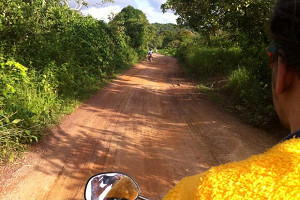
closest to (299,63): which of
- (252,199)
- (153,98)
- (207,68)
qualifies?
(252,199)

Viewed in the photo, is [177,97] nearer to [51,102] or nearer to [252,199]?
[51,102]

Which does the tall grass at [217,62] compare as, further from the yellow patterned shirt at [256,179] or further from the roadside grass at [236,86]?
the yellow patterned shirt at [256,179]

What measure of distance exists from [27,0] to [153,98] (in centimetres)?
598

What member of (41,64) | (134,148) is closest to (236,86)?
(134,148)

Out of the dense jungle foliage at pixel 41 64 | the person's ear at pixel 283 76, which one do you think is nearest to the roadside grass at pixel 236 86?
the dense jungle foliage at pixel 41 64

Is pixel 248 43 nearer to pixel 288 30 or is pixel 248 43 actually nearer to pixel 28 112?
pixel 28 112

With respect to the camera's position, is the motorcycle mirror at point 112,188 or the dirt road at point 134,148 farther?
the dirt road at point 134,148

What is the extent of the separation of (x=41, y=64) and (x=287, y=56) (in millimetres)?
7245

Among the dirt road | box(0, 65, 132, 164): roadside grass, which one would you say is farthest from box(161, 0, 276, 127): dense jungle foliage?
box(0, 65, 132, 164): roadside grass

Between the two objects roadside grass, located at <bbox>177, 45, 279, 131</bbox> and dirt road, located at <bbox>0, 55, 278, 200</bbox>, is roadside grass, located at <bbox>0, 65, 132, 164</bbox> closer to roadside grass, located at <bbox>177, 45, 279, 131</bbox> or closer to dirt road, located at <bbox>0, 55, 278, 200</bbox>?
dirt road, located at <bbox>0, 55, 278, 200</bbox>

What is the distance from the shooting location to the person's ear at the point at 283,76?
0.75 metres

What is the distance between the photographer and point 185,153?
158 inches

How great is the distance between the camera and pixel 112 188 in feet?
3.80

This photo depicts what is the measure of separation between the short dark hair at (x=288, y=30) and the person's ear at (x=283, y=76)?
0.07 feet
